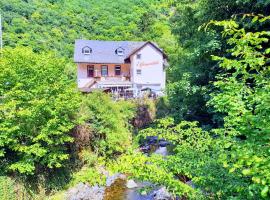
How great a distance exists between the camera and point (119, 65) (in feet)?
104

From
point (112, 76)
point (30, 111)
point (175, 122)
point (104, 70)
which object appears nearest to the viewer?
point (30, 111)

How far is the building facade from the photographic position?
100ft

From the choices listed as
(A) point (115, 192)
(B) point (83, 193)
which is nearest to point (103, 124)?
(A) point (115, 192)

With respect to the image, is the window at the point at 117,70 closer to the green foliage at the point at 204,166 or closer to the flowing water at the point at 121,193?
the flowing water at the point at 121,193

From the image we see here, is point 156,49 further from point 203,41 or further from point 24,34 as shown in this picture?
point 24,34

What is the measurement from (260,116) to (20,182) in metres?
10.9

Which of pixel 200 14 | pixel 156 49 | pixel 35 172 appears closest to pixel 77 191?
pixel 35 172

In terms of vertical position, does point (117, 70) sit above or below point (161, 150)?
above

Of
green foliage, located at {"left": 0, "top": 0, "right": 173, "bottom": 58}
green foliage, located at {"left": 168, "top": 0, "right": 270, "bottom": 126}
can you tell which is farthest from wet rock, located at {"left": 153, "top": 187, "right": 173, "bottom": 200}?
green foliage, located at {"left": 0, "top": 0, "right": 173, "bottom": 58}

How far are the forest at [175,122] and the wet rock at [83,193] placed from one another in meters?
0.10

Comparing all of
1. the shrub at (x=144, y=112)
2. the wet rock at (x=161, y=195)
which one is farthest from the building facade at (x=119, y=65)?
the wet rock at (x=161, y=195)

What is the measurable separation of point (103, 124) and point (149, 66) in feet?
58.5

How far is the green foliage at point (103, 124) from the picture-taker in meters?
14.9

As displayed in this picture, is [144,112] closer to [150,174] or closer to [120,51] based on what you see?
[120,51]
